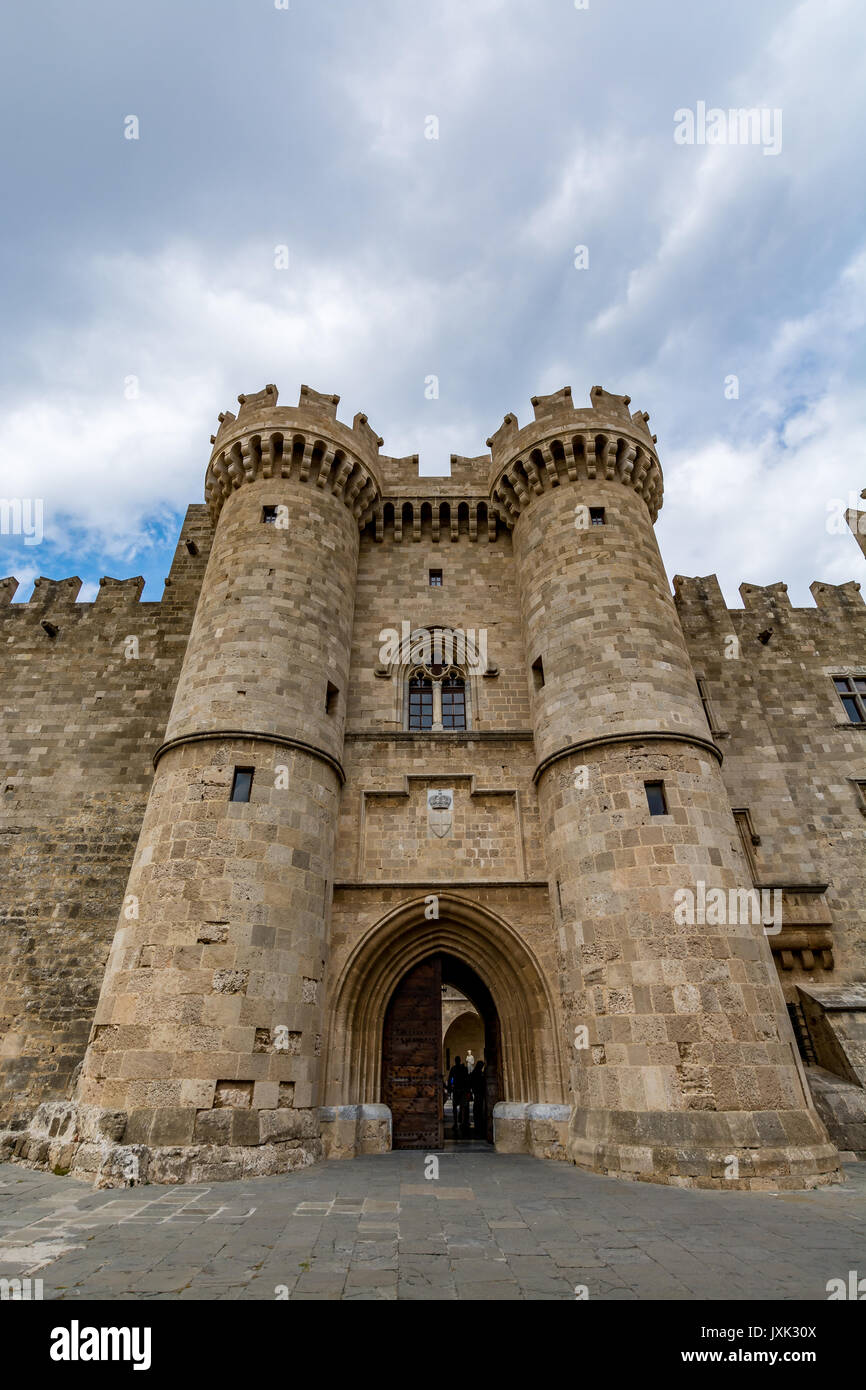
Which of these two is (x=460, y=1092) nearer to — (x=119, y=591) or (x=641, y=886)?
(x=641, y=886)

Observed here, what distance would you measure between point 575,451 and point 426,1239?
1319 cm

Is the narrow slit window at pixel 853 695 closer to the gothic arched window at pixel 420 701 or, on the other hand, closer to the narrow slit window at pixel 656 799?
the narrow slit window at pixel 656 799

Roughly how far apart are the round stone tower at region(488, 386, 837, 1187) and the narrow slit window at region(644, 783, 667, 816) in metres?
0.02

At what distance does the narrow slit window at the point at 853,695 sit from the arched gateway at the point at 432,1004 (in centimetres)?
977

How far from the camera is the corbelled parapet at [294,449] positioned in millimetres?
13617

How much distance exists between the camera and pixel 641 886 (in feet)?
29.4

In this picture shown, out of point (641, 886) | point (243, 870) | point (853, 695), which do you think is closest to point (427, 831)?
point (243, 870)

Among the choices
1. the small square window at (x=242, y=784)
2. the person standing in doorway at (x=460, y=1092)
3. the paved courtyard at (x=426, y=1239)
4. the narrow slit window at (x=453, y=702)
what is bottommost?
the paved courtyard at (x=426, y=1239)

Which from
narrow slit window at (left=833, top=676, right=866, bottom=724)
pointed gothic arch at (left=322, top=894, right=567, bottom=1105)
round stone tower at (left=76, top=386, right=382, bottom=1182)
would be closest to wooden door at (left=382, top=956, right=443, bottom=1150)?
pointed gothic arch at (left=322, top=894, right=567, bottom=1105)

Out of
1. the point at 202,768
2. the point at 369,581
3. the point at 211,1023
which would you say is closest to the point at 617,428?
the point at 369,581

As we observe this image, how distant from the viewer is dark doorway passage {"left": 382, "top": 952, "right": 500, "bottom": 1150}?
1027 cm

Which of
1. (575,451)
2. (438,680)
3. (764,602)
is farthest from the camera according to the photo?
(764,602)

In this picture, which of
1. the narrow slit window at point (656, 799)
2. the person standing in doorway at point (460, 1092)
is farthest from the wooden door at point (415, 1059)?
the narrow slit window at point (656, 799)

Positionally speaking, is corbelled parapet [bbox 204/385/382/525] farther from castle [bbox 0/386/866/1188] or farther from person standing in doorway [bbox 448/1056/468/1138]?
person standing in doorway [bbox 448/1056/468/1138]
